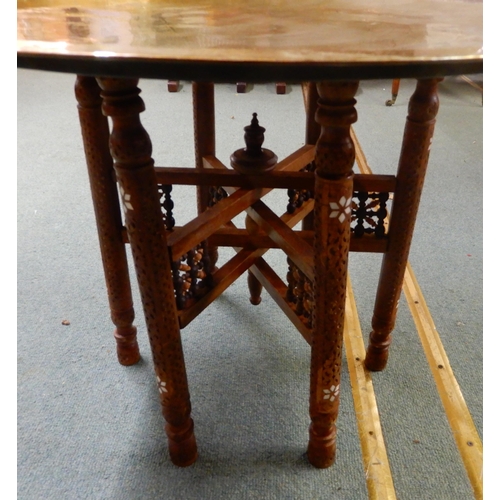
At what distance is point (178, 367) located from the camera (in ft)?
2.36

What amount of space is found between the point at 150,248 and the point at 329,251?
0.23 meters

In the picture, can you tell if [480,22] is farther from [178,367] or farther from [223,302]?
[223,302]

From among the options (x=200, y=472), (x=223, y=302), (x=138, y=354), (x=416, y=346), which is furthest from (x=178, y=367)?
(x=416, y=346)

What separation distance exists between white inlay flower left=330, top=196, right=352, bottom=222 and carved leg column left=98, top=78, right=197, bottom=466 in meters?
0.21

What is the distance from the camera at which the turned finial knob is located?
2.77ft

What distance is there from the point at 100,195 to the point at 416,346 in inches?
27.9

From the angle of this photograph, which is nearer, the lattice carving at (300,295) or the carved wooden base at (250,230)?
the carved wooden base at (250,230)

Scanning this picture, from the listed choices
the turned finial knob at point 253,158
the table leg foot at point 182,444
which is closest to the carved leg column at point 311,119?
the turned finial knob at point 253,158

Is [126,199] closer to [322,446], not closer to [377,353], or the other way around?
[322,446]

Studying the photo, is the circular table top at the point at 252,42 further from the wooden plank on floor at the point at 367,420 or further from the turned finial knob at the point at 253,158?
the wooden plank on floor at the point at 367,420

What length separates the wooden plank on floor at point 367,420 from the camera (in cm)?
76

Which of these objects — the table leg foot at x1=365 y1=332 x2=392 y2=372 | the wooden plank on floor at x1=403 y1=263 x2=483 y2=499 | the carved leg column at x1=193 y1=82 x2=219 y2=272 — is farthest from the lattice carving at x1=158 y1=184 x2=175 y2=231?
the wooden plank on floor at x1=403 y1=263 x2=483 y2=499

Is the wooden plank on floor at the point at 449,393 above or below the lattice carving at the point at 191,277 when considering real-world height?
below
